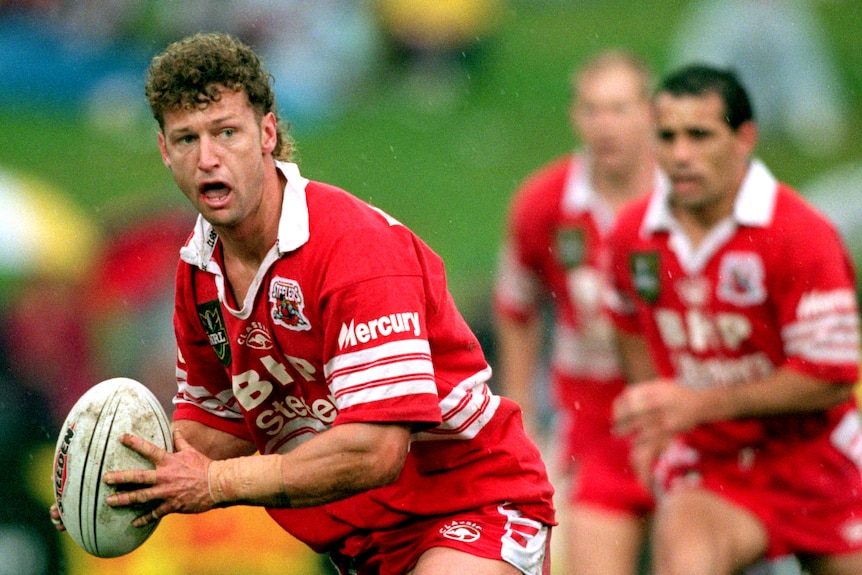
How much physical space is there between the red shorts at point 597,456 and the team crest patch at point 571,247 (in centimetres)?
62

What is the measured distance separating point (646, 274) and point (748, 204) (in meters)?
0.54

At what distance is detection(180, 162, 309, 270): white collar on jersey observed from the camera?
150 inches

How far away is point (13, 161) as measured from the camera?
9.46 m

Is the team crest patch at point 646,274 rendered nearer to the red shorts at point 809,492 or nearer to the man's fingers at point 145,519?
the red shorts at point 809,492

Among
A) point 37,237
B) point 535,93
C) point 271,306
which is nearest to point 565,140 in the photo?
point 535,93

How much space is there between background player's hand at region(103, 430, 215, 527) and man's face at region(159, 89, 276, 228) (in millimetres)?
613

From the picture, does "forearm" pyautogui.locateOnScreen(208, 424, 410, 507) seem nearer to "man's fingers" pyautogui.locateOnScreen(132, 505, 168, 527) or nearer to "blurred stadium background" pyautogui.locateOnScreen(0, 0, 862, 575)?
"man's fingers" pyautogui.locateOnScreen(132, 505, 168, 527)

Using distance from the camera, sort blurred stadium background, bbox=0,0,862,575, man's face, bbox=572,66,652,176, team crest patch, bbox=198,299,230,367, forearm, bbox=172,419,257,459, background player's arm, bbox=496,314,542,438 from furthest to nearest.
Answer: blurred stadium background, bbox=0,0,862,575, background player's arm, bbox=496,314,542,438, man's face, bbox=572,66,652,176, forearm, bbox=172,419,257,459, team crest patch, bbox=198,299,230,367

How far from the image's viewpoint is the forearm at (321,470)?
365cm

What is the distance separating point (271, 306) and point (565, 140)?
6390mm

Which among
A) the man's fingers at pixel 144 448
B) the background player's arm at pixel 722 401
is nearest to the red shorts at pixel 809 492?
the background player's arm at pixel 722 401

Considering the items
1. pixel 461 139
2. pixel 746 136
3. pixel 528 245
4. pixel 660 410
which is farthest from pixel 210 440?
pixel 461 139

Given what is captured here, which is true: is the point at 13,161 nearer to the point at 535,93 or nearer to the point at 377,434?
the point at 535,93

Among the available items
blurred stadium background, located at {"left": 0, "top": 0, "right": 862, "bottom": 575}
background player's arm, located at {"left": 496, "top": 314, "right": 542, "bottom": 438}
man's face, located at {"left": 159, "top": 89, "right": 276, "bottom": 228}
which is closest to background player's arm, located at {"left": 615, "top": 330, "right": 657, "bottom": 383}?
background player's arm, located at {"left": 496, "top": 314, "right": 542, "bottom": 438}
